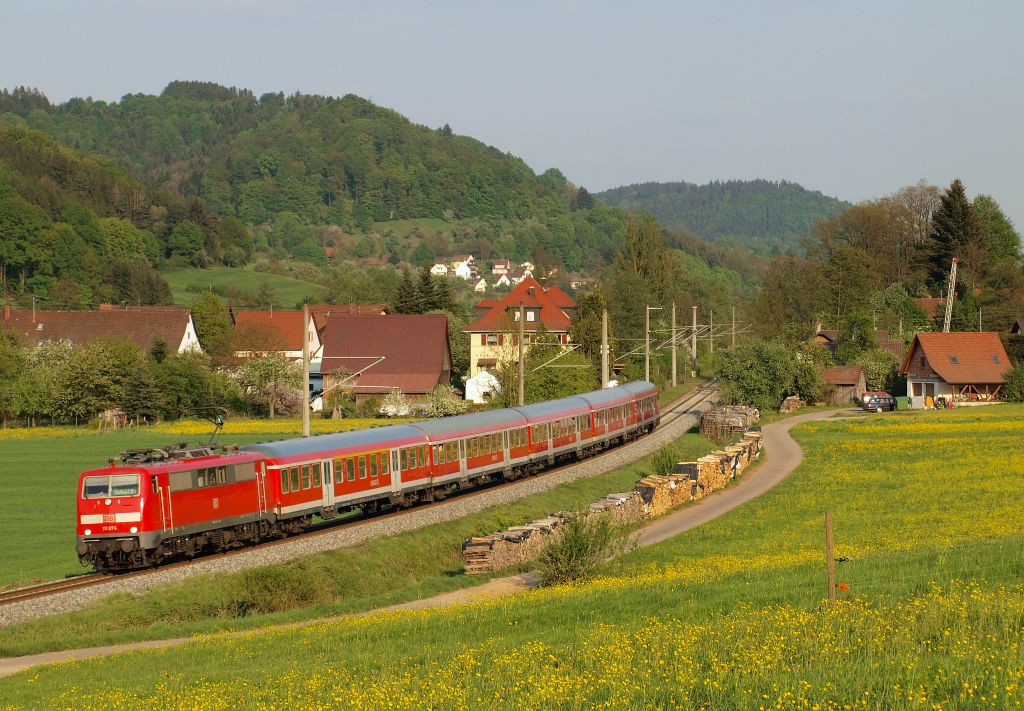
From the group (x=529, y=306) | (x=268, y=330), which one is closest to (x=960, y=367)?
(x=529, y=306)

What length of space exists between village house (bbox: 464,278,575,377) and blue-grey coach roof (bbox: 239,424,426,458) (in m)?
51.2

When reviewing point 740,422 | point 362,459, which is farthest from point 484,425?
point 740,422

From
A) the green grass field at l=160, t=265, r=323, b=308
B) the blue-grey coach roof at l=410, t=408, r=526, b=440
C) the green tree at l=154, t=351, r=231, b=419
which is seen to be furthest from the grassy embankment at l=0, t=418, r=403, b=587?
the green grass field at l=160, t=265, r=323, b=308

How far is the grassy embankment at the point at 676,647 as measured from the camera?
37.5 feet

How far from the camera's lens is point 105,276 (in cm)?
16812

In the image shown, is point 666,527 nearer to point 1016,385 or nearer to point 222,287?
point 1016,385

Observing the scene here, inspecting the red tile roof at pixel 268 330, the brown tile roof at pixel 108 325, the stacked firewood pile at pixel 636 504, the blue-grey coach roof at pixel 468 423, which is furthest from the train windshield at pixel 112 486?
the brown tile roof at pixel 108 325

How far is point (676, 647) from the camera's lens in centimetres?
1381

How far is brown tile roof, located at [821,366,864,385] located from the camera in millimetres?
92438

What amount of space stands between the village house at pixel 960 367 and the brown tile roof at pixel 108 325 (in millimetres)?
61691

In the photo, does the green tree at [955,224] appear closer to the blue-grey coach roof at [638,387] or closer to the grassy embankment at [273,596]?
the blue-grey coach roof at [638,387]

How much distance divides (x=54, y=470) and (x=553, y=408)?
25.2 m

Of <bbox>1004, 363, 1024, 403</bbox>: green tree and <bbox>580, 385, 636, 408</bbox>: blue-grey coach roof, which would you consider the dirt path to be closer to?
<bbox>580, 385, 636, 408</bbox>: blue-grey coach roof

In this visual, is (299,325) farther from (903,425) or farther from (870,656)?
(870,656)
